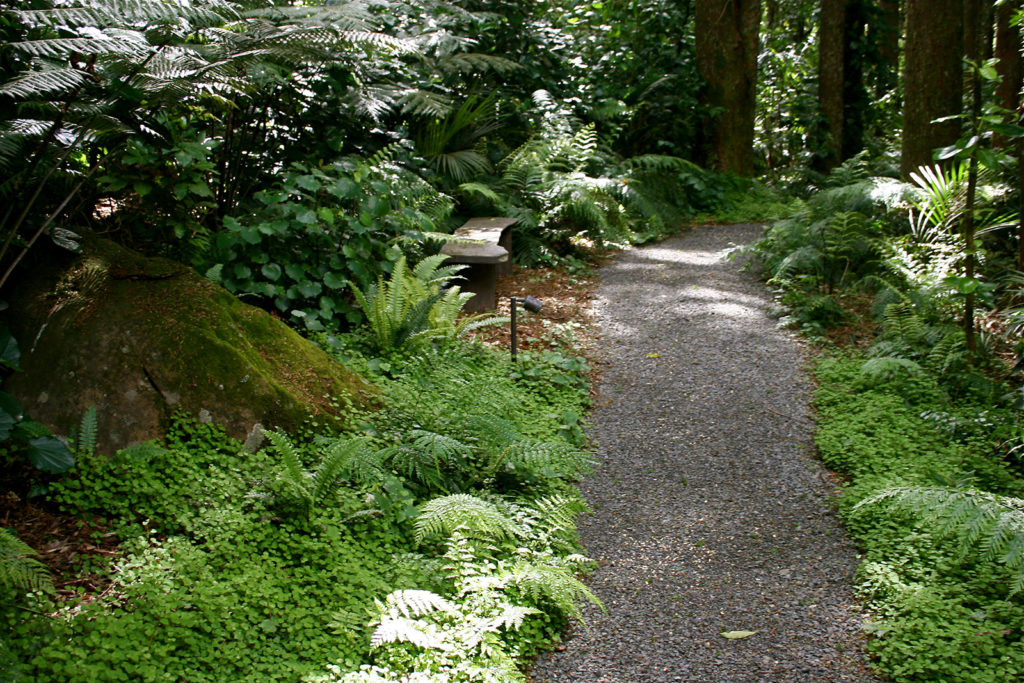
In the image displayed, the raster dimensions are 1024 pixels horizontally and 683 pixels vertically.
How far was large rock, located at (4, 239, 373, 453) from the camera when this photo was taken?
3.67 m

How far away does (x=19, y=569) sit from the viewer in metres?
2.60

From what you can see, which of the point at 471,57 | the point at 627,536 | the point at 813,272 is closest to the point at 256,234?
the point at 627,536

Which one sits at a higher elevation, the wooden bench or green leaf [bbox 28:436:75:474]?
the wooden bench

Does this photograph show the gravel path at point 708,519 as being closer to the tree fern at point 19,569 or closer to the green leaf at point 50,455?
the tree fern at point 19,569

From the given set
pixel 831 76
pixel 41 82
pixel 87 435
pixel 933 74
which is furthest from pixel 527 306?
pixel 831 76

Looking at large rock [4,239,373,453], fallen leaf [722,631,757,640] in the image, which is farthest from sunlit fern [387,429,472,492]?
fallen leaf [722,631,757,640]

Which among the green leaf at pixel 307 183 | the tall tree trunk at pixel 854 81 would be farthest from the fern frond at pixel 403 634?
the tall tree trunk at pixel 854 81

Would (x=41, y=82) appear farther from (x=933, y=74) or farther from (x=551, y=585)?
(x=933, y=74)

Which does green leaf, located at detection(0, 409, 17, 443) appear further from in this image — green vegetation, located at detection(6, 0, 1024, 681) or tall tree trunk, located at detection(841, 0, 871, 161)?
tall tree trunk, located at detection(841, 0, 871, 161)

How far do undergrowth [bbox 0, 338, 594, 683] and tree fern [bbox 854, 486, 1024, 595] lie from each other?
1638mm

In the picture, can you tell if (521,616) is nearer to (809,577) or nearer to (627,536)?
(627,536)

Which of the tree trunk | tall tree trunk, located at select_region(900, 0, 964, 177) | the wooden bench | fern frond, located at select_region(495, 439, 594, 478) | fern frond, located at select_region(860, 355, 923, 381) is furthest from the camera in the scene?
the tree trunk

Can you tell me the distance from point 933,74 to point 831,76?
594 cm

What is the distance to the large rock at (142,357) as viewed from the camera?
145 inches
